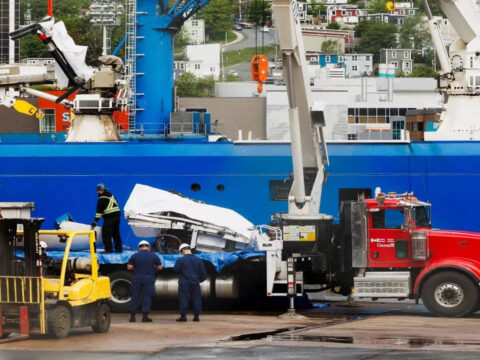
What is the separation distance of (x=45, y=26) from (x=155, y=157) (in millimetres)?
4953

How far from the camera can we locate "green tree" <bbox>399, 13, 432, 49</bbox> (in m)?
186

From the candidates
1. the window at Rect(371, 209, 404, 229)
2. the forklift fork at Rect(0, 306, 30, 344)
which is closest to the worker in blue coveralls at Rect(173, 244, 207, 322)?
the window at Rect(371, 209, 404, 229)

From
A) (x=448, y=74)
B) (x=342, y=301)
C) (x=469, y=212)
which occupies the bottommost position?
(x=342, y=301)

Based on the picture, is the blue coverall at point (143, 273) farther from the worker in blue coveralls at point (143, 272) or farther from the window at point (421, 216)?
the window at point (421, 216)

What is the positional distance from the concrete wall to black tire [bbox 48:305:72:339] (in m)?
69.5

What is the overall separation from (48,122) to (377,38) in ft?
382

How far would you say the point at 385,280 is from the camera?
26438mm

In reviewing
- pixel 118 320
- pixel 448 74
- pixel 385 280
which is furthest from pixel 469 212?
pixel 118 320

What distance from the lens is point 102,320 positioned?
874 inches

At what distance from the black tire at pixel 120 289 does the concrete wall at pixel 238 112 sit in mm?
63584

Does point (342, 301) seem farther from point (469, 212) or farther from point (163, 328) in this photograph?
point (163, 328)

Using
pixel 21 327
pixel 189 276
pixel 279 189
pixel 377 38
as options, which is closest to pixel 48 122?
pixel 279 189

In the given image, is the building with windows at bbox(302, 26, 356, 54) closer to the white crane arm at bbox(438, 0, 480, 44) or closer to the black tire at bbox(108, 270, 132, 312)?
the white crane arm at bbox(438, 0, 480, 44)

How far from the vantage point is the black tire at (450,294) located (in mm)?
25531
